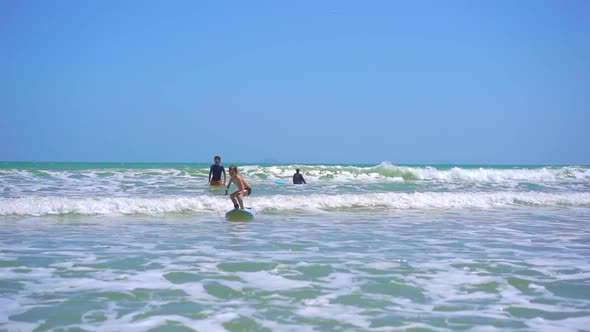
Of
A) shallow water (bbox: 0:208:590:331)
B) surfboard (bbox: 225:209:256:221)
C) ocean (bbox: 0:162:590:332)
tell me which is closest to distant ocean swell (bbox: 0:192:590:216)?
ocean (bbox: 0:162:590:332)

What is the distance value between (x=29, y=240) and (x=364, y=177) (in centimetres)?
2956

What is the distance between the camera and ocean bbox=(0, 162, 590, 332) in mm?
5262

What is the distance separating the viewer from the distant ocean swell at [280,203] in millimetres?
14117

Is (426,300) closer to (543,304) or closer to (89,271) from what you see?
(543,304)

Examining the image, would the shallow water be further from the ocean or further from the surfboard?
the surfboard

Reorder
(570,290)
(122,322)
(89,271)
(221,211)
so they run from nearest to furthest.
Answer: (122,322) → (570,290) → (89,271) → (221,211)

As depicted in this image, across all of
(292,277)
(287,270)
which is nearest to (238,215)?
(287,270)

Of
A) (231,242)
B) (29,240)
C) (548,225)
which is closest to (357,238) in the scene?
(231,242)

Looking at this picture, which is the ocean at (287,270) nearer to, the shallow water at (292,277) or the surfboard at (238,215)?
the shallow water at (292,277)

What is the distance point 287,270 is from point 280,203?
28.4 feet

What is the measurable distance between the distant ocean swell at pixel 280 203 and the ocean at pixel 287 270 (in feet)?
0.44

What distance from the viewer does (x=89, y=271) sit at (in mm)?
7176

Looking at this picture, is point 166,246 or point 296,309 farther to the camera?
point 166,246

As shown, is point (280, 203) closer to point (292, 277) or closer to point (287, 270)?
point (287, 270)
